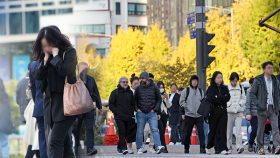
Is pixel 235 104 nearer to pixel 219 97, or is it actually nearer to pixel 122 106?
Answer: pixel 219 97

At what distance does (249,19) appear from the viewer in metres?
32.4

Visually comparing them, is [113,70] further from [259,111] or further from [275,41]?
[259,111]

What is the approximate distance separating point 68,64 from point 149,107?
593 centimetres

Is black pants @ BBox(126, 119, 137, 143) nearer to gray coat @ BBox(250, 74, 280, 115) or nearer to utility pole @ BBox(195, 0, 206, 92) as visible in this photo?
utility pole @ BBox(195, 0, 206, 92)

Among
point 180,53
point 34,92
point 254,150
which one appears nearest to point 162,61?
point 180,53

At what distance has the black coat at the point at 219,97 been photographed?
10.1m

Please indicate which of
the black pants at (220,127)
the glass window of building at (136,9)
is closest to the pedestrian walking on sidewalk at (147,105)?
the black pants at (220,127)

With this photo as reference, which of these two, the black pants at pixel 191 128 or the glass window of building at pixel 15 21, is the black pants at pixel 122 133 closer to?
the black pants at pixel 191 128

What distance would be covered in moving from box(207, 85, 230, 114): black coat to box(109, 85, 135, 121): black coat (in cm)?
175

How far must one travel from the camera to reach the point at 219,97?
1008 centimetres

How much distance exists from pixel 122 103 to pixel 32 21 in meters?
4.09

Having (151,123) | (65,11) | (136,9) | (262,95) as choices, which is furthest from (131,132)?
(136,9)

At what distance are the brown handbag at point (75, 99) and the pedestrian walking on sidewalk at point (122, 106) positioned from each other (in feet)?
18.8

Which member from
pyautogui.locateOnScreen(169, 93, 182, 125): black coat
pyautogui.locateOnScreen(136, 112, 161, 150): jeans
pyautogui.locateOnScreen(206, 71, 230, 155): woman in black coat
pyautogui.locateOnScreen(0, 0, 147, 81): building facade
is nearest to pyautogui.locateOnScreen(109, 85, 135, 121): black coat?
pyautogui.locateOnScreen(136, 112, 161, 150): jeans
